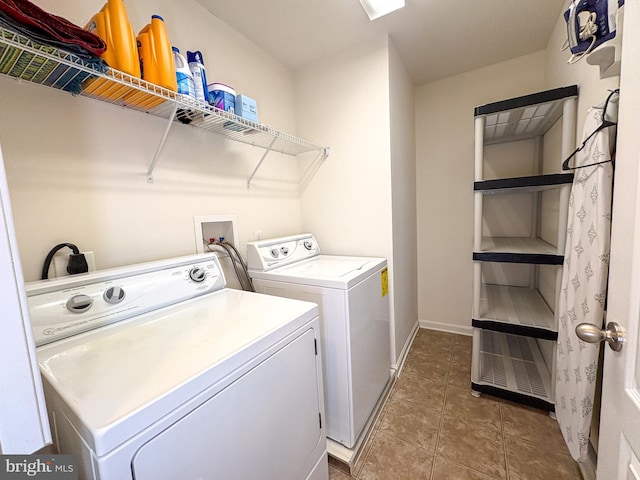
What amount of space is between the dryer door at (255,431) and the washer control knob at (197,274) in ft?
1.99

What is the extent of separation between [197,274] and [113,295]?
0.34 metres

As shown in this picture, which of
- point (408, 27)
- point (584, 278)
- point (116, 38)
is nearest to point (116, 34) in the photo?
point (116, 38)

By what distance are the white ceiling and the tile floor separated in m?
2.62

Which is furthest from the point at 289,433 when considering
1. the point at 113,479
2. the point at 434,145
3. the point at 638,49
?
the point at 434,145

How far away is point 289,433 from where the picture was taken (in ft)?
3.09

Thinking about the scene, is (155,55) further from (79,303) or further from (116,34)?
(79,303)

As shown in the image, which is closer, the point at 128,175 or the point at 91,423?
the point at 91,423

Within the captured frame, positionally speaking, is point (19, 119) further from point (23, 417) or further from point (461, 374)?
point (461, 374)

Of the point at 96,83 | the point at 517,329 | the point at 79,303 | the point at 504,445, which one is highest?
the point at 96,83

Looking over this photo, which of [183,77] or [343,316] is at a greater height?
[183,77]

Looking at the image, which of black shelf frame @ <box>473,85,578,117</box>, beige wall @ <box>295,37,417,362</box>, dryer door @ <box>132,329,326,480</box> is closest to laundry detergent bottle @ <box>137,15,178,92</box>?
dryer door @ <box>132,329,326,480</box>

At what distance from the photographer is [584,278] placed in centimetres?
114

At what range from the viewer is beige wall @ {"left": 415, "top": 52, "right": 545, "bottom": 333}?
2467mm

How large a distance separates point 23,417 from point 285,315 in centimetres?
67
